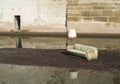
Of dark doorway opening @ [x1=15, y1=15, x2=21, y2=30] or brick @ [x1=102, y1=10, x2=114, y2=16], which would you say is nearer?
brick @ [x1=102, y1=10, x2=114, y2=16]

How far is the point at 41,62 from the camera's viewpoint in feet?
38.2

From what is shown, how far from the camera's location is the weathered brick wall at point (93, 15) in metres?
19.6

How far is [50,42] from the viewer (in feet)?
56.4

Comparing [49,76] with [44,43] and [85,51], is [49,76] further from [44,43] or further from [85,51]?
[44,43]

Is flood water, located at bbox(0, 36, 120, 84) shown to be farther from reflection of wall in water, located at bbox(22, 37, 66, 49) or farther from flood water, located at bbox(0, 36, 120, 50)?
flood water, located at bbox(0, 36, 120, 50)

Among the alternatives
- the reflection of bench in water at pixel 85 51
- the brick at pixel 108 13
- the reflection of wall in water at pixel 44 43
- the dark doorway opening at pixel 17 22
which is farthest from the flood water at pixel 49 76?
the dark doorway opening at pixel 17 22

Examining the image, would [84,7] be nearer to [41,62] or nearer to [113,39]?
[113,39]

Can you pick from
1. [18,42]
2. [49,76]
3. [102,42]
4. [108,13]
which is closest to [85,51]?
[49,76]

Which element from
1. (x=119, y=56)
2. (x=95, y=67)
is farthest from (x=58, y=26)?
(x=95, y=67)

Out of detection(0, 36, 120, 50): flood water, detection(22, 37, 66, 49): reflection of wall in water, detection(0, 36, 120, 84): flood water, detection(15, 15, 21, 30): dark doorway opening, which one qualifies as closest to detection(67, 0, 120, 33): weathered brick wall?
detection(0, 36, 120, 50): flood water

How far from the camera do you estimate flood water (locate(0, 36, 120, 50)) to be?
51.6ft

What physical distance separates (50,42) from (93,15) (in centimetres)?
382

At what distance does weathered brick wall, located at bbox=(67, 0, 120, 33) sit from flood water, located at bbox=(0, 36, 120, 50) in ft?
5.24

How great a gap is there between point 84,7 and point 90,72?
33.4 ft
